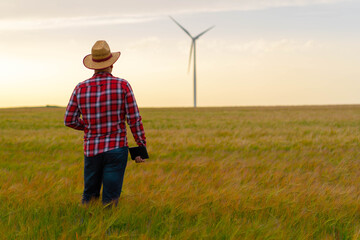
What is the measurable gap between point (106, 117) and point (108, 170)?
→ 1.84ft

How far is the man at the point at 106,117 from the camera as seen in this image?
11.8 feet

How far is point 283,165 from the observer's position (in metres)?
7.24

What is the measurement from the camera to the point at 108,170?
3.66 metres

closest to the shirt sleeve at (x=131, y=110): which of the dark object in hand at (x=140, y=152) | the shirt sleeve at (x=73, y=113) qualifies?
the dark object in hand at (x=140, y=152)

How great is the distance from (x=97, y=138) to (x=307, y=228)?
7.78 feet

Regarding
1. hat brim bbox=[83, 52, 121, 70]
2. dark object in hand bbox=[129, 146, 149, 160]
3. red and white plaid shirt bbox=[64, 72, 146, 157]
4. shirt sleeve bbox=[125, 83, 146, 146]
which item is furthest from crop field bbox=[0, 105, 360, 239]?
hat brim bbox=[83, 52, 121, 70]

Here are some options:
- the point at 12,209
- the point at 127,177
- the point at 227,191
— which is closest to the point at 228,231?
the point at 227,191

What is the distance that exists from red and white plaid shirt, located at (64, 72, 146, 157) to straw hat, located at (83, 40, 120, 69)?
0.35 feet

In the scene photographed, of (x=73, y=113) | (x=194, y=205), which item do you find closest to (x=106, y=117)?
(x=73, y=113)

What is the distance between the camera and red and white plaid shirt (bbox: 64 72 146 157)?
3605mm

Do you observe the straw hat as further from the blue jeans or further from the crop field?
the crop field

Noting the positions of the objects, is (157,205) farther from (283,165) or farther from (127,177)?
(283,165)

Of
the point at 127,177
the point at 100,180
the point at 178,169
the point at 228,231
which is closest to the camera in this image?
the point at 228,231

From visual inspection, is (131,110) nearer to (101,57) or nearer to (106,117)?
(106,117)
